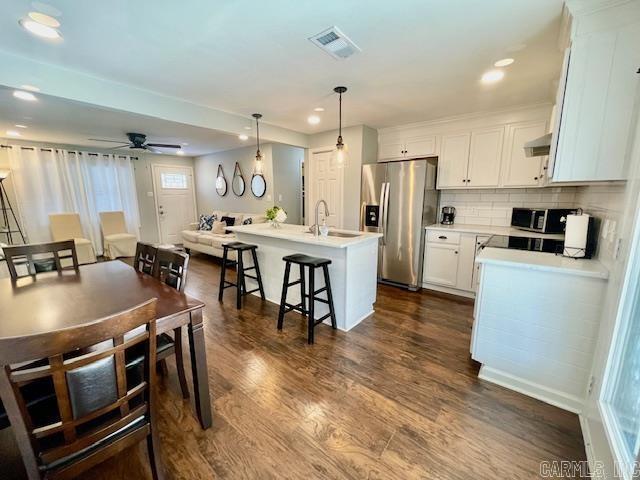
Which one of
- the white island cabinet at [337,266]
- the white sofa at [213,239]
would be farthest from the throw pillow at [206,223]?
the white island cabinet at [337,266]

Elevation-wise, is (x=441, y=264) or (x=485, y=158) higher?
(x=485, y=158)

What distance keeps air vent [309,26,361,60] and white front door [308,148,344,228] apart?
7.88 feet

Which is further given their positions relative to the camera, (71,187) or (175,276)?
(71,187)

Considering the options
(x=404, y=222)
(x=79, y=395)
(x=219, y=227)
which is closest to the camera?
(x=79, y=395)

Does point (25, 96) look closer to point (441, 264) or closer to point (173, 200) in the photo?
point (173, 200)

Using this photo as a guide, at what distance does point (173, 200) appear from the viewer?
7074 millimetres

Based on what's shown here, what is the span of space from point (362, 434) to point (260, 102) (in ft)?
10.8

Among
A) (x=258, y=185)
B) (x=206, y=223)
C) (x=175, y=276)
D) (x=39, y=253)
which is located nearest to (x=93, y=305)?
(x=175, y=276)

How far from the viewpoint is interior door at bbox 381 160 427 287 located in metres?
3.57

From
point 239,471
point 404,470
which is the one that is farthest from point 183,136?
point 404,470

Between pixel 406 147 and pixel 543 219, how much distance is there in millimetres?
2035

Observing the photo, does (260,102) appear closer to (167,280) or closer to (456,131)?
(167,280)

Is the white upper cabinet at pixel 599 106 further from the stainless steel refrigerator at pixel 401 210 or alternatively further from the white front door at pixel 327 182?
the white front door at pixel 327 182

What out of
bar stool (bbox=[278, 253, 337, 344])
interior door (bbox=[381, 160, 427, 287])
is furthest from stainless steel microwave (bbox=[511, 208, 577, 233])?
bar stool (bbox=[278, 253, 337, 344])
